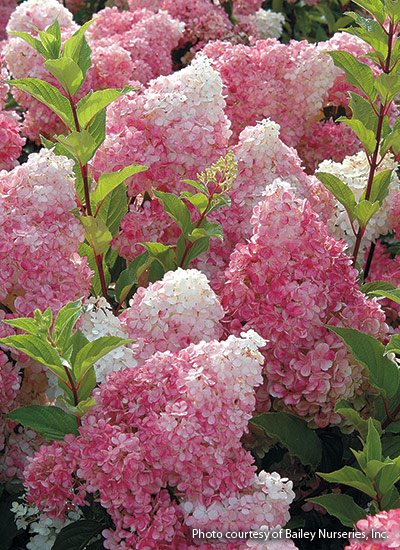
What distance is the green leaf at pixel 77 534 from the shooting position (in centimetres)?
108

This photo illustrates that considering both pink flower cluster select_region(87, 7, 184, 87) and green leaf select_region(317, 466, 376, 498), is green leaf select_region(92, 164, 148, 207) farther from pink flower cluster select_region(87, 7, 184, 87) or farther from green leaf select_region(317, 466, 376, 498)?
pink flower cluster select_region(87, 7, 184, 87)

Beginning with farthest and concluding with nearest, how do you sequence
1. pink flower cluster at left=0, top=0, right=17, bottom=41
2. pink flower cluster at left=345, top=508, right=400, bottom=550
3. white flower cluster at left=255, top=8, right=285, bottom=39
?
pink flower cluster at left=0, top=0, right=17, bottom=41 → white flower cluster at left=255, top=8, right=285, bottom=39 → pink flower cluster at left=345, top=508, right=400, bottom=550

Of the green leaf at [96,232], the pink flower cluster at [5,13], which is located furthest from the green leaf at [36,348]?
the pink flower cluster at [5,13]

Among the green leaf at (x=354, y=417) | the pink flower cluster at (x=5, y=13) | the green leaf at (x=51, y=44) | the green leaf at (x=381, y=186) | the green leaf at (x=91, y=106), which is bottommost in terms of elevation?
the pink flower cluster at (x=5, y=13)

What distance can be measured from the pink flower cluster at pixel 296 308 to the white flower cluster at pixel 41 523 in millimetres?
352

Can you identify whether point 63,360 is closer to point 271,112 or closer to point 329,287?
point 329,287

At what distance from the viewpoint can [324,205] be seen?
1.54 m

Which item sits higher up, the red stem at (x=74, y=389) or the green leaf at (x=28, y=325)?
the green leaf at (x=28, y=325)

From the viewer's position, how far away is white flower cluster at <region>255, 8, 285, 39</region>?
3234 millimetres

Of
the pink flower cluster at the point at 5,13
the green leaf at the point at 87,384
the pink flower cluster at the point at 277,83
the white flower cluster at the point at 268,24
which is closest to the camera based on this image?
the green leaf at the point at 87,384

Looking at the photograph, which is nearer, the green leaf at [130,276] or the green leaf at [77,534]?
the green leaf at [77,534]

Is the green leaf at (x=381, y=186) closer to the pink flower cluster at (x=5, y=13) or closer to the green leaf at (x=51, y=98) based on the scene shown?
the green leaf at (x=51, y=98)

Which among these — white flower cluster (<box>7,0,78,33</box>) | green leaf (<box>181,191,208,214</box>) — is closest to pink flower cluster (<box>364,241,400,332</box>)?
green leaf (<box>181,191,208,214</box>)

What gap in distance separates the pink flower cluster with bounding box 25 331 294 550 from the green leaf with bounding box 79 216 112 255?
303mm
